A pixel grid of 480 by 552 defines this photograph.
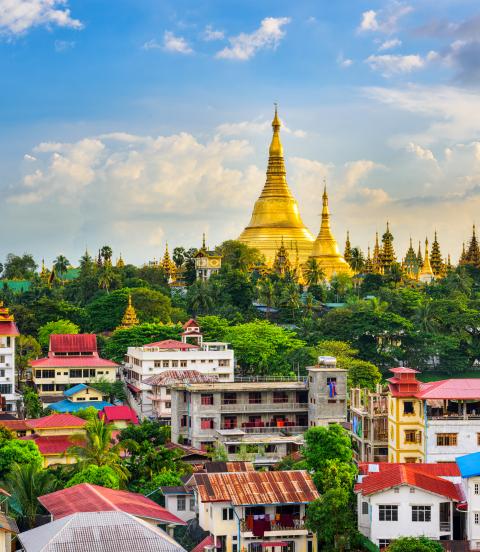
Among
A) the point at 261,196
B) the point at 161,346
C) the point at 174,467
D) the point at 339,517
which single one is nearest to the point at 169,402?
the point at 161,346

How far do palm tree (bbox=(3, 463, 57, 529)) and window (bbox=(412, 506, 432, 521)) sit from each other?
12855 mm

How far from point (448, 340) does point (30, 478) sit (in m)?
39.2

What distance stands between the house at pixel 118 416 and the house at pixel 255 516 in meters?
21.7

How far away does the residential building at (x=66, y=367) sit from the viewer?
2758 inches

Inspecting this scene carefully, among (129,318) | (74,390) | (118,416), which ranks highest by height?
(129,318)

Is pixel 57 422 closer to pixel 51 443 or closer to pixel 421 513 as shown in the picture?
pixel 51 443

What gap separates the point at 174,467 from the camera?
160 ft

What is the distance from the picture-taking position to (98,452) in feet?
157

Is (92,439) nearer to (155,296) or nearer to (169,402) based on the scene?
(169,402)

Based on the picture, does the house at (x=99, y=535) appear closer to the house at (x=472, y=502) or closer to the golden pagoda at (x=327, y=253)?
the house at (x=472, y=502)

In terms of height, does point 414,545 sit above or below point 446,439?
below

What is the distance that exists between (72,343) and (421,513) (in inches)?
1416

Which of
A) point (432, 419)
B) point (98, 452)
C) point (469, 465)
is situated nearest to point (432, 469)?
point (469, 465)

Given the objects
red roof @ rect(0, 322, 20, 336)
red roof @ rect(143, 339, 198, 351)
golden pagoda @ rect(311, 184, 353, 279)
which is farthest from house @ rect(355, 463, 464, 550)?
golden pagoda @ rect(311, 184, 353, 279)
